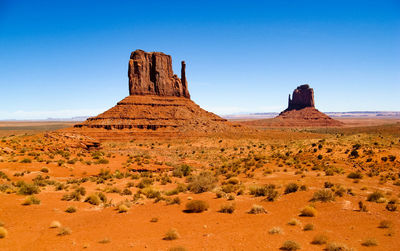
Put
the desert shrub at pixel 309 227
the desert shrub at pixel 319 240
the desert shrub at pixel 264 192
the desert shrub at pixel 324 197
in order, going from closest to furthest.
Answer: the desert shrub at pixel 319 240 < the desert shrub at pixel 309 227 < the desert shrub at pixel 324 197 < the desert shrub at pixel 264 192

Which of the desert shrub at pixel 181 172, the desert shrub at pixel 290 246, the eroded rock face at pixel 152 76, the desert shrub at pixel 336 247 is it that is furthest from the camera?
the eroded rock face at pixel 152 76

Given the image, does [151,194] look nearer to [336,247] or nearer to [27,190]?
[27,190]

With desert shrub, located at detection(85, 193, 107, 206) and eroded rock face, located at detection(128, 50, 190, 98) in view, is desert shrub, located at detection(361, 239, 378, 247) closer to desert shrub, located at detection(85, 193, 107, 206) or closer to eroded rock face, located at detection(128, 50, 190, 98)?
desert shrub, located at detection(85, 193, 107, 206)

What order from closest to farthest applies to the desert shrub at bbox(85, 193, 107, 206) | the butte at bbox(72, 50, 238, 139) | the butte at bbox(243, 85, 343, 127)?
the desert shrub at bbox(85, 193, 107, 206) → the butte at bbox(72, 50, 238, 139) → the butte at bbox(243, 85, 343, 127)

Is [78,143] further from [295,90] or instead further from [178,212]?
[295,90]

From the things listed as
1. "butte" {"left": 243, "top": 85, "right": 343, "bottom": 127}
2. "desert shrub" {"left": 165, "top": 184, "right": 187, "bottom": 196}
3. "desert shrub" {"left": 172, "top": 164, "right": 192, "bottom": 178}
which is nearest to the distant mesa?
"desert shrub" {"left": 172, "top": 164, "right": 192, "bottom": 178}

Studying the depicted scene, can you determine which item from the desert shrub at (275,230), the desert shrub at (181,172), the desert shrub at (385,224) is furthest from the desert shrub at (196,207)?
the desert shrub at (181,172)

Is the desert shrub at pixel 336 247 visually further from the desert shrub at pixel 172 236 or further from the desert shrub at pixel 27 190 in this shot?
the desert shrub at pixel 27 190

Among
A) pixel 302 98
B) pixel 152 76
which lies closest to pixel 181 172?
pixel 152 76
